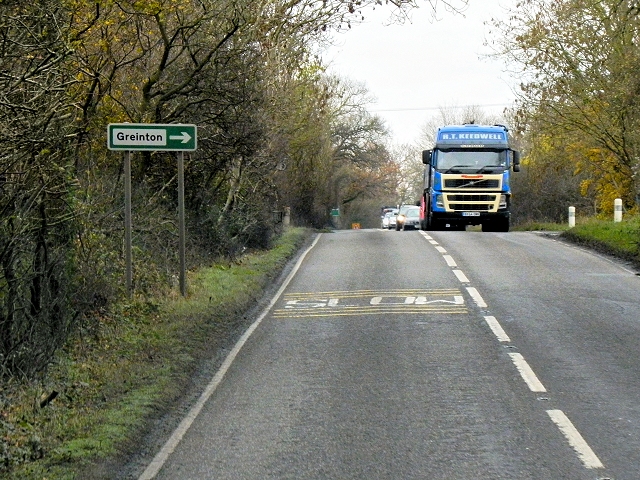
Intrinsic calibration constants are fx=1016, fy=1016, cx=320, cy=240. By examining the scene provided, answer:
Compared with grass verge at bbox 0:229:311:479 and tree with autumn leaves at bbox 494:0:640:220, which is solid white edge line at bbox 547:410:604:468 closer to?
grass verge at bbox 0:229:311:479

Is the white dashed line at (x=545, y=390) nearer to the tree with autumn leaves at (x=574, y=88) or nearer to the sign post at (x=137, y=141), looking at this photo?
the sign post at (x=137, y=141)

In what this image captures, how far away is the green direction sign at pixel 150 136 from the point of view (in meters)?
14.6

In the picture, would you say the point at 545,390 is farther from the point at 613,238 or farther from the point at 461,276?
the point at 613,238

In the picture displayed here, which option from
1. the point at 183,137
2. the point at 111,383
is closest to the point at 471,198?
the point at 183,137

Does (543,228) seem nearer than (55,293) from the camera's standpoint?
No

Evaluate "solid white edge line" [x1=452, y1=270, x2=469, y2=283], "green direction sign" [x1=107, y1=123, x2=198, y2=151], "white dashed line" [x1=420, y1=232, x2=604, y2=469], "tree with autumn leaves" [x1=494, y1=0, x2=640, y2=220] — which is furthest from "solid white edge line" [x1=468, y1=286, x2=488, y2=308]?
"tree with autumn leaves" [x1=494, y1=0, x2=640, y2=220]

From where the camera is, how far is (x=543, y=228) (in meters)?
40.5

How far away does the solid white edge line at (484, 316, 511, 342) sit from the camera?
12625 mm

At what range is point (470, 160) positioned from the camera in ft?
115

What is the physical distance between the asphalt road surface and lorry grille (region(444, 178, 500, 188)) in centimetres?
1634

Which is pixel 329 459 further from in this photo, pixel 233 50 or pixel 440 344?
pixel 233 50

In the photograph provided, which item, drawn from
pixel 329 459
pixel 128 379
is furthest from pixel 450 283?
pixel 329 459

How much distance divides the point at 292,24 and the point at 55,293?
8.68 m

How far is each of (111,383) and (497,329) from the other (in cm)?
577
